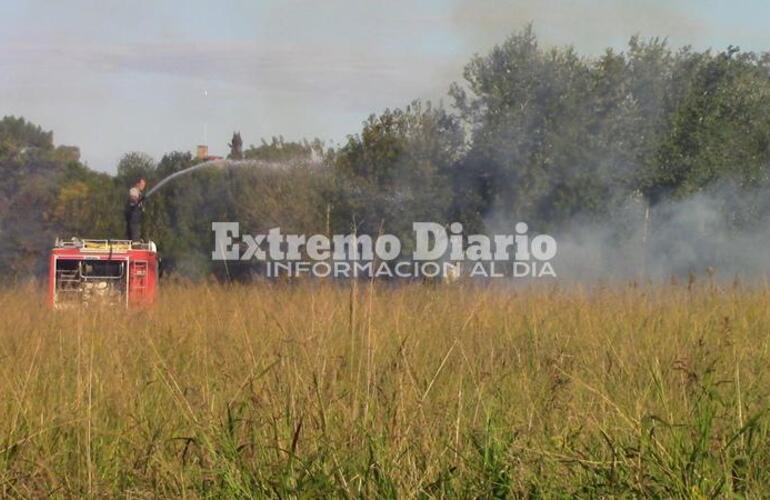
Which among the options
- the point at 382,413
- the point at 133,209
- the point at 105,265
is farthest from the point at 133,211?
the point at 382,413

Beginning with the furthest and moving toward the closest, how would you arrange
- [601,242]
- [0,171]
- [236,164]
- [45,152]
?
[45,152] < [0,171] < [236,164] < [601,242]

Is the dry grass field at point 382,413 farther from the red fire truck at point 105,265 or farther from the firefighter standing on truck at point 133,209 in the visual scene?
the firefighter standing on truck at point 133,209

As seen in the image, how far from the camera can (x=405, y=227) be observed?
70.0 feet

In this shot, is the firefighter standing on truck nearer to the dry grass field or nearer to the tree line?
the tree line

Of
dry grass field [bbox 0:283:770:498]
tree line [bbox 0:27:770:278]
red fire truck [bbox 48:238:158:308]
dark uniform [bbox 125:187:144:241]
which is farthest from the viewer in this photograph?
tree line [bbox 0:27:770:278]

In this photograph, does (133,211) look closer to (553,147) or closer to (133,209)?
(133,209)

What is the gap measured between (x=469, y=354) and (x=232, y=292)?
434 cm

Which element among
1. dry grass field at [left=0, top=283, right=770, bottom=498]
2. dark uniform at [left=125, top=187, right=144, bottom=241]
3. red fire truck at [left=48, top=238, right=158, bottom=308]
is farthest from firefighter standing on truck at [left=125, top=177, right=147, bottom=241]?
dry grass field at [left=0, top=283, right=770, bottom=498]

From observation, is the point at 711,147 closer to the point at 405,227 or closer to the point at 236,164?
the point at 405,227

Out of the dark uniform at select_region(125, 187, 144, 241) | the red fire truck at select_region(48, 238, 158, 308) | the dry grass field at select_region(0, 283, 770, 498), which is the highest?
the dark uniform at select_region(125, 187, 144, 241)

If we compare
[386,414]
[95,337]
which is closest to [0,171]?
[95,337]

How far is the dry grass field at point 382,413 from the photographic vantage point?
162 inches

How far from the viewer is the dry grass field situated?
4.12 m

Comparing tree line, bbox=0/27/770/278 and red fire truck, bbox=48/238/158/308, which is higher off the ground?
tree line, bbox=0/27/770/278
